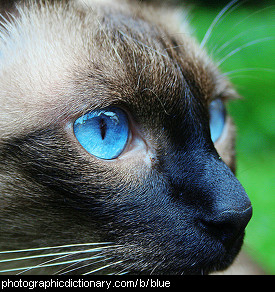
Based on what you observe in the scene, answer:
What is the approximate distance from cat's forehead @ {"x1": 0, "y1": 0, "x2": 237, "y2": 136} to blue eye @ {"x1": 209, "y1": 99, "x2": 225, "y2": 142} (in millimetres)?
406

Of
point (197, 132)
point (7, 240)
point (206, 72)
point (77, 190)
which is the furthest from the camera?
point (206, 72)

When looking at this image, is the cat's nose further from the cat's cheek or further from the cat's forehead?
the cat's cheek

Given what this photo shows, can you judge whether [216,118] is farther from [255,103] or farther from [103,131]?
[255,103]

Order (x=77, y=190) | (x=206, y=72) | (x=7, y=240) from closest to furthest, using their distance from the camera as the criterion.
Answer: (x=77, y=190) < (x=7, y=240) < (x=206, y=72)

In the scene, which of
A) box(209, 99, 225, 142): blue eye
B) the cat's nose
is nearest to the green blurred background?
box(209, 99, 225, 142): blue eye

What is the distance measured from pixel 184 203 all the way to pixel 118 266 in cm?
34

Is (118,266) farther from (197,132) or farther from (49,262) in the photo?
(197,132)

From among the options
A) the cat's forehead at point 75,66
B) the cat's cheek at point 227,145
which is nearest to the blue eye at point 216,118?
the cat's cheek at point 227,145

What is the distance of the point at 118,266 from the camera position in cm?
145

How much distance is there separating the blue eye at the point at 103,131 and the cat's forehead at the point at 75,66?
5 cm

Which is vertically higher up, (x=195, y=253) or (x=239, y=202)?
(x=239, y=202)

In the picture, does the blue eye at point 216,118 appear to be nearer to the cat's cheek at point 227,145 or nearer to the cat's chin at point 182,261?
the cat's cheek at point 227,145

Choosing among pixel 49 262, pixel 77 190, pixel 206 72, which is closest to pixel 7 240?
pixel 49 262

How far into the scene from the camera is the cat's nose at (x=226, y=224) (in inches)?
55.9
